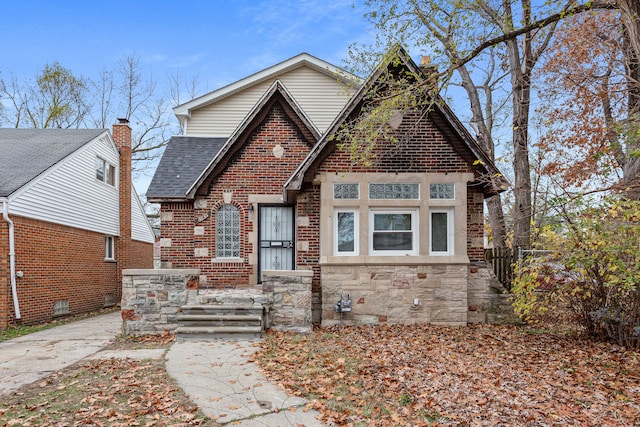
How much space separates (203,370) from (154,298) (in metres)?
3.31

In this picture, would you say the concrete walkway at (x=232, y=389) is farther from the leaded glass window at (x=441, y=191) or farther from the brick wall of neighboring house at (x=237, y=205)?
the leaded glass window at (x=441, y=191)

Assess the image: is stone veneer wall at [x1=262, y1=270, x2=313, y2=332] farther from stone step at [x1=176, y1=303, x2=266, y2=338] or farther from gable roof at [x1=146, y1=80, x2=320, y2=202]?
gable roof at [x1=146, y1=80, x2=320, y2=202]

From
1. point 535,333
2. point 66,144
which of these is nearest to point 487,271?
point 535,333

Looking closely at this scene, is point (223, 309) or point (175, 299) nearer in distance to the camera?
point (223, 309)

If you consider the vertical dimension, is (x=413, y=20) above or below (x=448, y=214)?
above

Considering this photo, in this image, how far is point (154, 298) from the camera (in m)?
8.74

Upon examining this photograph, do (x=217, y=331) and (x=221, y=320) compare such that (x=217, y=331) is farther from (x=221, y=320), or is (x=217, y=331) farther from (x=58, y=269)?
(x=58, y=269)

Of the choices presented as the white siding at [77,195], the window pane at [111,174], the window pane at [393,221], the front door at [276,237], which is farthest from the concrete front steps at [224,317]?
the window pane at [111,174]

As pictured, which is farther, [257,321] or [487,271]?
[487,271]

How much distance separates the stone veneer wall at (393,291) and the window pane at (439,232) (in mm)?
444

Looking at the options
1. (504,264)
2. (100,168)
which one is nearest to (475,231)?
(504,264)

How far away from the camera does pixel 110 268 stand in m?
16.6

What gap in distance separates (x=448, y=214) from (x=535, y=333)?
3007 mm

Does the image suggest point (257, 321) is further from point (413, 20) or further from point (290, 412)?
point (413, 20)
